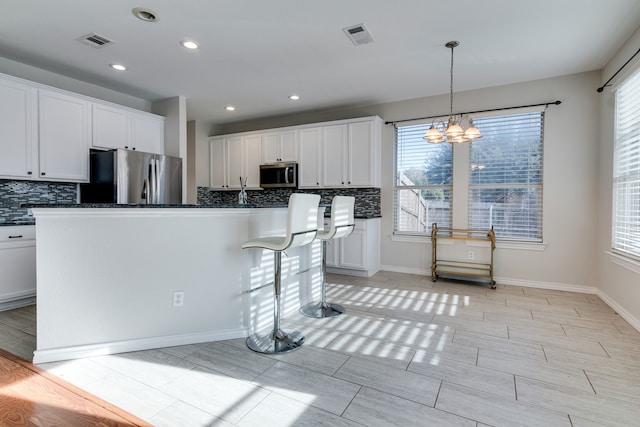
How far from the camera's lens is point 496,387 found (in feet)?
5.91

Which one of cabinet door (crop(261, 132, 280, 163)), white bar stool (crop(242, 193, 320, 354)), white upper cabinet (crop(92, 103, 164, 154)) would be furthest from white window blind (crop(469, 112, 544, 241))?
white upper cabinet (crop(92, 103, 164, 154))

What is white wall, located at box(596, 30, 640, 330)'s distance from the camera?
9.08 feet

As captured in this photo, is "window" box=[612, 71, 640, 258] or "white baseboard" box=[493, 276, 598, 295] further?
"white baseboard" box=[493, 276, 598, 295]

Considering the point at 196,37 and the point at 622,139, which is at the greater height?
the point at 196,37

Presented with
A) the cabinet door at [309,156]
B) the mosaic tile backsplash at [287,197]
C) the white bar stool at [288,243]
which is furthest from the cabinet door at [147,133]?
the white bar stool at [288,243]

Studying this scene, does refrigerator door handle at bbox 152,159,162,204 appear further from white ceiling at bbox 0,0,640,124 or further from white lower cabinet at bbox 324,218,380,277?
white lower cabinet at bbox 324,218,380,277

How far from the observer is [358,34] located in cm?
282

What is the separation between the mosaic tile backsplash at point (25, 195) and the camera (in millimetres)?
3398

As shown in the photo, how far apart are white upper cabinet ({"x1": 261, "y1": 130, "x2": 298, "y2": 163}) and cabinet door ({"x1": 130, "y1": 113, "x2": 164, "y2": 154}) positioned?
1656 millimetres

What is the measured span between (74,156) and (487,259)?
536 cm

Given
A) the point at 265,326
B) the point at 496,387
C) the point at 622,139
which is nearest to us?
the point at 496,387

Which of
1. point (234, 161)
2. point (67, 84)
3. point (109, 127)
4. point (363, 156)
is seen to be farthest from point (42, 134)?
point (363, 156)

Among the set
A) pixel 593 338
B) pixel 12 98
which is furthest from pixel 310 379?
pixel 12 98

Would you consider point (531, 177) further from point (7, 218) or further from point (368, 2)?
point (7, 218)
